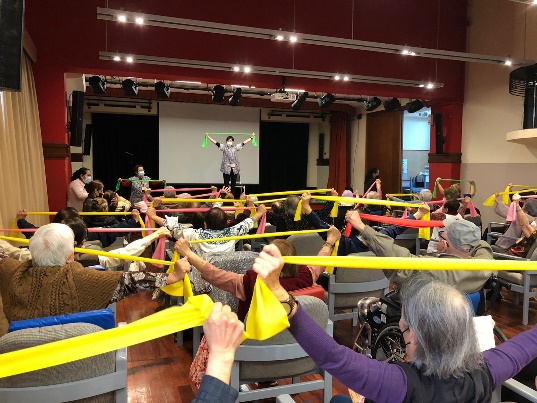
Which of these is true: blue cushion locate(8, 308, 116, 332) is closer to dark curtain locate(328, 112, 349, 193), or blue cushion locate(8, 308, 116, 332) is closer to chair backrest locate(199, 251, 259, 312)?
chair backrest locate(199, 251, 259, 312)

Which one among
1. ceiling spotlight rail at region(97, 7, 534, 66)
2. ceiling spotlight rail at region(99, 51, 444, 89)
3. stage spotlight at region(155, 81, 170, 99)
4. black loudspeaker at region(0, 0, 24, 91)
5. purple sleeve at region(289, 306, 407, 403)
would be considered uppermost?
ceiling spotlight rail at region(97, 7, 534, 66)

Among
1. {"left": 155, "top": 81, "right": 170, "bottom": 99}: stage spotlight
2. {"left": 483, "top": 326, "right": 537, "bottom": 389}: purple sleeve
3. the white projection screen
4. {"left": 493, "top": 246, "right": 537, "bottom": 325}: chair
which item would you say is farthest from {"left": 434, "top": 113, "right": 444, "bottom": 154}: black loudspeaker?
{"left": 483, "top": 326, "right": 537, "bottom": 389}: purple sleeve

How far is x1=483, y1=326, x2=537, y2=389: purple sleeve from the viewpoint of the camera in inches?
52.7

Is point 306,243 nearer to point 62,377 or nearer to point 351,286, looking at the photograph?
point 351,286

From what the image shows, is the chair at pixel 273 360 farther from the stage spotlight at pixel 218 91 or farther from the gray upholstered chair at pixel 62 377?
the stage spotlight at pixel 218 91

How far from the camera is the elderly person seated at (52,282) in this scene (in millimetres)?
2031

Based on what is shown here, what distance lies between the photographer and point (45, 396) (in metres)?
1.61

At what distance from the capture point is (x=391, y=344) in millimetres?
2576

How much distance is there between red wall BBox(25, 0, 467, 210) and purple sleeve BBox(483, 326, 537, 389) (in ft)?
23.9

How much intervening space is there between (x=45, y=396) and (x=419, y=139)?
1457cm

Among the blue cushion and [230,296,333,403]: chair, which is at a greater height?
the blue cushion

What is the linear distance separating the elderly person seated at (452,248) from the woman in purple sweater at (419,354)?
1.12 m

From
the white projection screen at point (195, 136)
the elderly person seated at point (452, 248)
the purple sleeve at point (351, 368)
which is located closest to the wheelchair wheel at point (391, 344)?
the elderly person seated at point (452, 248)

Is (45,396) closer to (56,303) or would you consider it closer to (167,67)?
(56,303)
